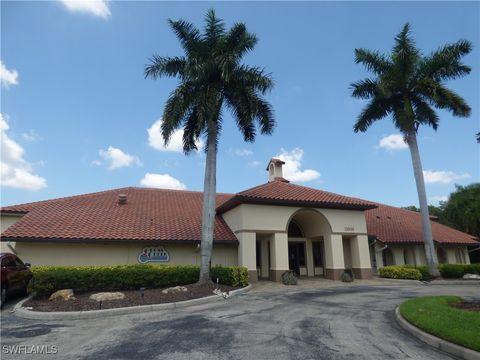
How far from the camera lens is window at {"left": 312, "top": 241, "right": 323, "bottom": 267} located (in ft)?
81.9

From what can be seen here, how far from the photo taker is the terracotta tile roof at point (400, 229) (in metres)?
27.3

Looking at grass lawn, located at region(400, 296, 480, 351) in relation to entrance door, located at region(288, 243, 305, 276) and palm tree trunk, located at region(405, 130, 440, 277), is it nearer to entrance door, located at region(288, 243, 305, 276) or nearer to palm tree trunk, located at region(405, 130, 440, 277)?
palm tree trunk, located at region(405, 130, 440, 277)

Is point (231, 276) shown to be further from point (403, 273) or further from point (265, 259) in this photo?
point (403, 273)

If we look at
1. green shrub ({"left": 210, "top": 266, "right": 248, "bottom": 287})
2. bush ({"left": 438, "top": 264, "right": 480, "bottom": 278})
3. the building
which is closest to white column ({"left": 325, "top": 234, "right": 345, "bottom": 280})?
the building

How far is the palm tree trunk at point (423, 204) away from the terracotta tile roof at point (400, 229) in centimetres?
419

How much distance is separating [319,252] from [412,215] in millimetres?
15692

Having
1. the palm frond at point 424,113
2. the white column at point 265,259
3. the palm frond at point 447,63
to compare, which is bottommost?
the white column at point 265,259

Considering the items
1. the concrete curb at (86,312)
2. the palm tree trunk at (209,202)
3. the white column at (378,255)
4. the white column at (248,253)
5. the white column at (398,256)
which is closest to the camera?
the concrete curb at (86,312)

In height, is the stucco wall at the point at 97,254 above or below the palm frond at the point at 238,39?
below

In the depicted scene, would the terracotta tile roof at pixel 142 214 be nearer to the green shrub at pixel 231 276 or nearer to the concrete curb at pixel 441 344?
the green shrub at pixel 231 276

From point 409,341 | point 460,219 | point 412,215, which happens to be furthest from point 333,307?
point 460,219

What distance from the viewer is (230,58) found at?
15.9 metres

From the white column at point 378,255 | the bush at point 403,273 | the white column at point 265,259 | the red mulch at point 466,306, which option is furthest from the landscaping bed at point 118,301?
the white column at point 378,255

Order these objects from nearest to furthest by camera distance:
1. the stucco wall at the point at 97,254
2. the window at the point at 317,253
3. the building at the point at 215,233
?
1. the stucco wall at the point at 97,254
2. the building at the point at 215,233
3. the window at the point at 317,253
